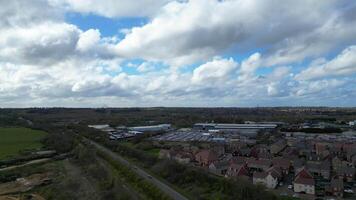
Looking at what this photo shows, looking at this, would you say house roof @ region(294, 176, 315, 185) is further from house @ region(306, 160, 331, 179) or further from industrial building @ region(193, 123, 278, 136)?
industrial building @ region(193, 123, 278, 136)

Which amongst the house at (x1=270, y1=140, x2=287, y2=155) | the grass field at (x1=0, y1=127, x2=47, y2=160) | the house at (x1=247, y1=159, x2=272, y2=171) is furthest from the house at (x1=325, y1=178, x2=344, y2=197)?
the grass field at (x1=0, y1=127, x2=47, y2=160)

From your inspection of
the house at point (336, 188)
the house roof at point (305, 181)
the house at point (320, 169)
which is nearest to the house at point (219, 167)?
the house at point (320, 169)

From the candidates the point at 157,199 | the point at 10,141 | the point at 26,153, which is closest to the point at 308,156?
the point at 157,199

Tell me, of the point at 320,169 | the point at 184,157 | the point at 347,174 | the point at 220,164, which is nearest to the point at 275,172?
the point at 320,169

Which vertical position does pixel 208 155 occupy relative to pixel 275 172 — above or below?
above

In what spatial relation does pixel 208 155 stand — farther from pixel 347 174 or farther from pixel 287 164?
pixel 347 174

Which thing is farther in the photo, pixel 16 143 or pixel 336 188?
pixel 16 143

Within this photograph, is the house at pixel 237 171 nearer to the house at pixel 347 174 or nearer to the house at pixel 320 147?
the house at pixel 347 174
